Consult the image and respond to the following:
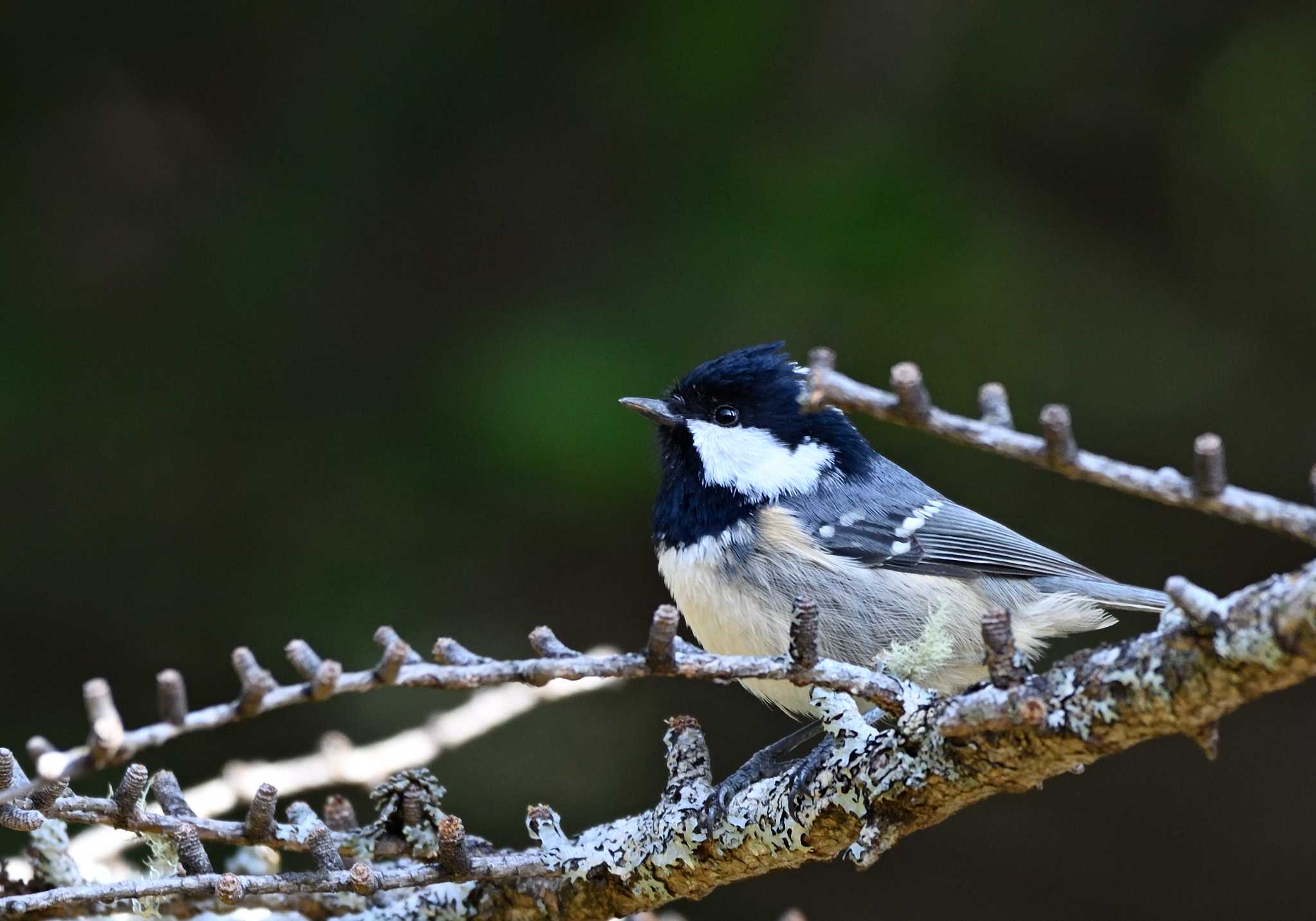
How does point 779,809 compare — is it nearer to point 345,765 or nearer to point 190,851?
point 190,851

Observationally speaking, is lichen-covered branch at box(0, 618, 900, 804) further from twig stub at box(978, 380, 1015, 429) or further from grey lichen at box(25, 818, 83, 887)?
grey lichen at box(25, 818, 83, 887)

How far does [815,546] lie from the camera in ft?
7.00

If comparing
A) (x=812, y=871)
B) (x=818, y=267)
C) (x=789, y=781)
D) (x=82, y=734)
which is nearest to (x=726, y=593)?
(x=789, y=781)

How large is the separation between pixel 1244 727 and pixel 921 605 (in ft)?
5.45

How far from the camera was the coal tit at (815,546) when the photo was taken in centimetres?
206

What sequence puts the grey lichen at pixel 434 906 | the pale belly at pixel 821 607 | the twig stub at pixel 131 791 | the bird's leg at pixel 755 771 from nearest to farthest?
the twig stub at pixel 131 791, the bird's leg at pixel 755 771, the grey lichen at pixel 434 906, the pale belly at pixel 821 607

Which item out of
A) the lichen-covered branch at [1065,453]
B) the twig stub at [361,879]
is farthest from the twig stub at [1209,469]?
the twig stub at [361,879]

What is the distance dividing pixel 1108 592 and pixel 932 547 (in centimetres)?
30

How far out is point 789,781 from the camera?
1.49 m

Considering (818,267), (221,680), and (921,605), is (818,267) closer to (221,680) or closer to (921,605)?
(921,605)

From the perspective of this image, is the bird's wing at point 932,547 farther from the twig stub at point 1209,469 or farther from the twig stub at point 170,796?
the twig stub at point 1209,469

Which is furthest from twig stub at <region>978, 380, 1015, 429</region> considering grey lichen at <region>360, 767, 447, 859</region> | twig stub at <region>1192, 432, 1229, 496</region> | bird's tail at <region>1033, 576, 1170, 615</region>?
bird's tail at <region>1033, 576, 1170, 615</region>

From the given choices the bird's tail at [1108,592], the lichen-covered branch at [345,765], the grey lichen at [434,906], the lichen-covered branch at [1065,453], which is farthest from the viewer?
the bird's tail at [1108,592]

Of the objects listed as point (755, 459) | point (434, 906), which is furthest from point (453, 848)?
point (755, 459)
